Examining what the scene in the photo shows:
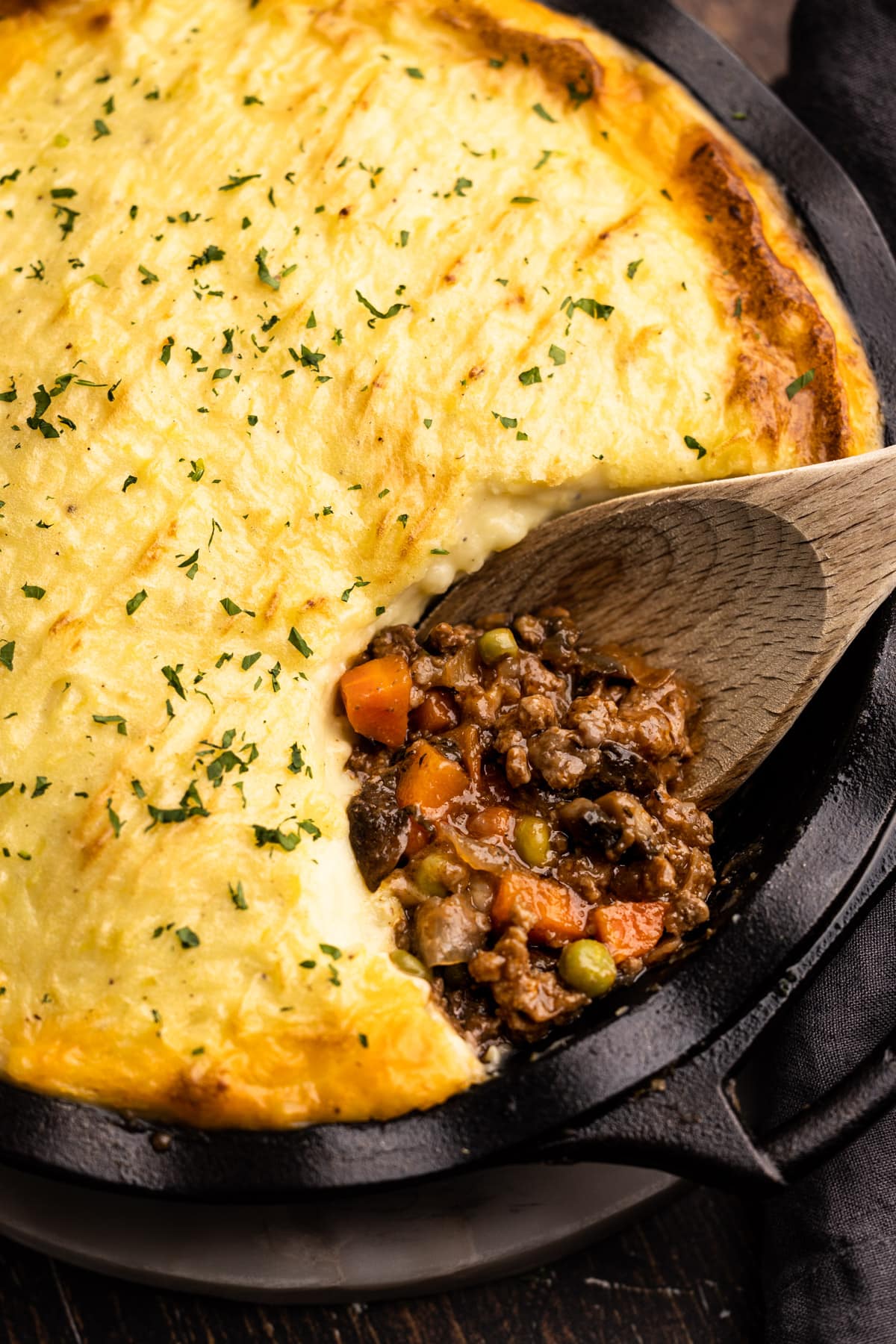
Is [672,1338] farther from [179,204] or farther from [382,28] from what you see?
[382,28]

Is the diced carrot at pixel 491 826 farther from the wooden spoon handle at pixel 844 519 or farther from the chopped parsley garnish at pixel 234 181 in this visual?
the chopped parsley garnish at pixel 234 181

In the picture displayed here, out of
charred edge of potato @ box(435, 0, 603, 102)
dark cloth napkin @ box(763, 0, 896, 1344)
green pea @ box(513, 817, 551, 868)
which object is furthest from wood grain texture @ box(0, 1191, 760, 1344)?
charred edge of potato @ box(435, 0, 603, 102)

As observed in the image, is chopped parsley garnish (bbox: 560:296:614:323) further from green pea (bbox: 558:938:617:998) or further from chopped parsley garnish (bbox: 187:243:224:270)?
green pea (bbox: 558:938:617:998)

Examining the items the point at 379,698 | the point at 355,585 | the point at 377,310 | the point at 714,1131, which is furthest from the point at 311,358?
the point at 714,1131

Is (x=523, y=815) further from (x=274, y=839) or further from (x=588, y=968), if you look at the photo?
(x=274, y=839)

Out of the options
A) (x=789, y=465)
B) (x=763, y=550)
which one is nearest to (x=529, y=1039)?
(x=763, y=550)

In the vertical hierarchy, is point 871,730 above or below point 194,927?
above
